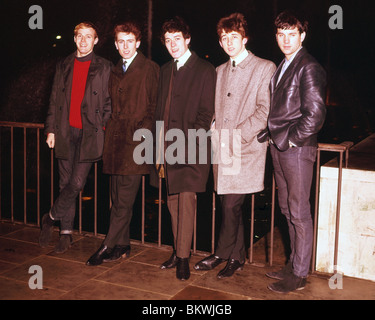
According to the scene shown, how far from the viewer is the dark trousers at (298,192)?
13.2 feet

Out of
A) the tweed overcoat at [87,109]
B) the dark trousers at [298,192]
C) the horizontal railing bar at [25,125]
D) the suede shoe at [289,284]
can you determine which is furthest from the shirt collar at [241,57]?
the horizontal railing bar at [25,125]

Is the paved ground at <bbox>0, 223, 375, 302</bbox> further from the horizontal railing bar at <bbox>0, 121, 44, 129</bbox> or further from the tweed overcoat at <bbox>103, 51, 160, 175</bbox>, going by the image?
the horizontal railing bar at <bbox>0, 121, 44, 129</bbox>

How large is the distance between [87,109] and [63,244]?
1.44 meters

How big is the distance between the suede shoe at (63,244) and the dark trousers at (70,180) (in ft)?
0.17

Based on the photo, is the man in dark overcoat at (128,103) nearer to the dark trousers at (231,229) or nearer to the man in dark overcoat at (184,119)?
the man in dark overcoat at (184,119)

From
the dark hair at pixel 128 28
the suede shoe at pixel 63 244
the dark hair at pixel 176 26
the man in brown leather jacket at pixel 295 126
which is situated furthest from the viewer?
the suede shoe at pixel 63 244

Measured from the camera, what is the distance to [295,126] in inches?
154

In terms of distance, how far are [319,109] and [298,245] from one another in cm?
114

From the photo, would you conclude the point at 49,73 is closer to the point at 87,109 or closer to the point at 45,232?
the point at 45,232

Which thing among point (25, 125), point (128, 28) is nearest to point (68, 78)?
point (128, 28)

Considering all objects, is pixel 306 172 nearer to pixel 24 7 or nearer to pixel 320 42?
pixel 24 7

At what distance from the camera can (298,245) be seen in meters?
4.15
